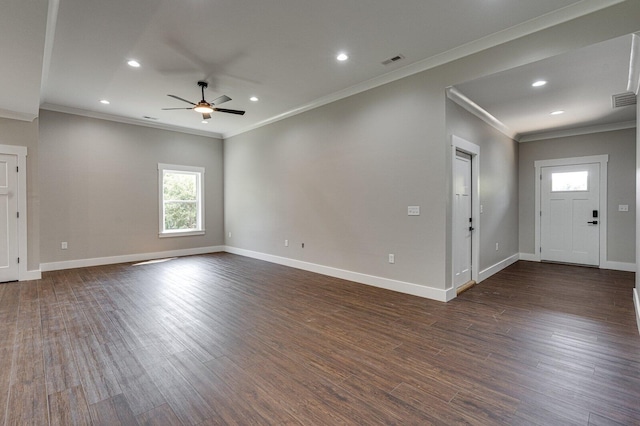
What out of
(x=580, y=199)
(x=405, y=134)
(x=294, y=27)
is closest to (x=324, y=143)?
(x=405, y=134)

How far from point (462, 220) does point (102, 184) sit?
691 cm

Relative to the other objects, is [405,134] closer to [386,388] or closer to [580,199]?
[386,388]

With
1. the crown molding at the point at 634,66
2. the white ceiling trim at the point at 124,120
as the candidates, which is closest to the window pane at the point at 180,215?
the white ceiling trim at the point at 124,120

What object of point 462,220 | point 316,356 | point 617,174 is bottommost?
point 316,356

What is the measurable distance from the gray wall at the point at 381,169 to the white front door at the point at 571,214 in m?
4.04

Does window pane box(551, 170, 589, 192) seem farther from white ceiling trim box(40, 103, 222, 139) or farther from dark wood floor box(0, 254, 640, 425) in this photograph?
white ceiling trim box(40, 103, 222, 139)

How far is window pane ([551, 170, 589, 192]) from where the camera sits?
5.98 metres

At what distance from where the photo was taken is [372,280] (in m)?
4.60

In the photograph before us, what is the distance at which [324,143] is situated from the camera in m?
5.34

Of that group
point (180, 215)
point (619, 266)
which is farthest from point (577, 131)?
point (180, 215)

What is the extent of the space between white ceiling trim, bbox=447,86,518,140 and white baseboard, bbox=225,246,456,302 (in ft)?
8.37

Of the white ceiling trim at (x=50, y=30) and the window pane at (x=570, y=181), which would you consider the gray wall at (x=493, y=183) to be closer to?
the window pane at (x=570, y=181)

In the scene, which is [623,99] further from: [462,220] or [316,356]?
[316,356]

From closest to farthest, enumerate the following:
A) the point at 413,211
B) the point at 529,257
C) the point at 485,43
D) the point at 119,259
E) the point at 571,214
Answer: the point at 485,43 → the point at 413,211 → the point at 571,214 → the point at 119,259 → the point at 529,257
